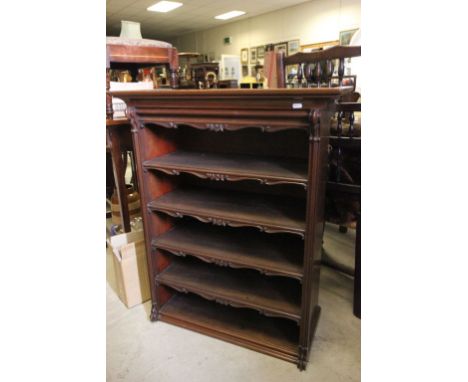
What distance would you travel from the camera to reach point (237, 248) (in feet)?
5.36

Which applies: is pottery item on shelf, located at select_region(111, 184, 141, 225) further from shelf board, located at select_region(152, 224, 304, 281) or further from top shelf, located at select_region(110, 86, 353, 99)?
top shelf, located at select_region(110, 86, 353, 99)

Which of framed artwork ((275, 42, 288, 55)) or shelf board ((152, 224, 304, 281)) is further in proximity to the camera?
framed artwork ((275, 42, 288, 55))

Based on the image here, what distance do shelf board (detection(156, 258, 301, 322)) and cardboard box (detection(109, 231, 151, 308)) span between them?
8.1 inches

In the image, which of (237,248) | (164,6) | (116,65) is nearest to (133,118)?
(237,248)

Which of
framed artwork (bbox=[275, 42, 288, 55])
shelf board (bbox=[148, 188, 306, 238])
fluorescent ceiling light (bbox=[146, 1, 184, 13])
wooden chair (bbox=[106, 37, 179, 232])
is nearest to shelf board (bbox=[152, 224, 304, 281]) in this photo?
shelf board (bbox=[148, 188, 306, 238])

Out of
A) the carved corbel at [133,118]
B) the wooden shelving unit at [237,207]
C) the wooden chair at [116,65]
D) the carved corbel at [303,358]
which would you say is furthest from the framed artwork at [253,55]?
the carved corbel at [303,358]

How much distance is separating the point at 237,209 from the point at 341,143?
0.71 meters

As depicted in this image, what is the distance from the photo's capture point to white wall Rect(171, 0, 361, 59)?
631 centimetres

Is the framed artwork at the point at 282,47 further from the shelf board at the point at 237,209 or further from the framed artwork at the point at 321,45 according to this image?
the shelf board at the point at 237,209

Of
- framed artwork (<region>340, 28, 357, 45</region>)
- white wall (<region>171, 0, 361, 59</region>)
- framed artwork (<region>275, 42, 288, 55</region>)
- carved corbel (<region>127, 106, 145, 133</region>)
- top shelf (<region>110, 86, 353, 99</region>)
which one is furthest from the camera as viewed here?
framed artwork (<region>275, 42, 288, 55</region>)

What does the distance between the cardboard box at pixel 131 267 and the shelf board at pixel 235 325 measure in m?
0.21
